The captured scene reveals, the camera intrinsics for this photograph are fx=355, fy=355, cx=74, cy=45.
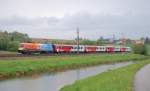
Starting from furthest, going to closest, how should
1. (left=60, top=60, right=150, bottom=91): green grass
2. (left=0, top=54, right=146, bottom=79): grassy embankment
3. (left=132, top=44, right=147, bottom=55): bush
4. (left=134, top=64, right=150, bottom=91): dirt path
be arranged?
1. (left=132, top=44, right=147, bottom=55): bush
2. (left=0, top=54, right=146, bottom=79): grassy embankment
3. (left=134, top=64, right=150, bottom=91): dirt path
4. (left=60, top=60, right=150, bottom=91): green grass

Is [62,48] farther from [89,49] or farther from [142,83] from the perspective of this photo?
[142,83]

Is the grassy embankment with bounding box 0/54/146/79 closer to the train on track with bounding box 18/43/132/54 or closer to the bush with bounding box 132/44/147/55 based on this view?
the train on track with bounding box 18/43/132/54

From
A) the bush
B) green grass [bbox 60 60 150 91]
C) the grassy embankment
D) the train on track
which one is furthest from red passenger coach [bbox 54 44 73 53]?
green grass [bbox 60 60 150 91]

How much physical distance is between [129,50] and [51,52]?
195ft

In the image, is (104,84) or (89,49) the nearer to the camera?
(104,84)

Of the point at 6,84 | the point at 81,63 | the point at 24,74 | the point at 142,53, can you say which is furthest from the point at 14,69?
the point at 142,53

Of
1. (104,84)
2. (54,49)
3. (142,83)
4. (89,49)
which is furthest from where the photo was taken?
(89,49)

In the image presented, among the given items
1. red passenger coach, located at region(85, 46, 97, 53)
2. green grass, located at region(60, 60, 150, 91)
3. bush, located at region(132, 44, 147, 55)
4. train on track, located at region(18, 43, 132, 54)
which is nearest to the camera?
green grass, located at region(60, 60, 150, 91)

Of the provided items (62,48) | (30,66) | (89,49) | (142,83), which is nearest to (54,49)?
(62,48)

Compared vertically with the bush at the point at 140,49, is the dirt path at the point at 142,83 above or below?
below

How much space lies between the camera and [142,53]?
420 feet

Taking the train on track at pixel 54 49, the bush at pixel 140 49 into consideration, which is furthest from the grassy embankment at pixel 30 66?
the bush at pixel 140 49

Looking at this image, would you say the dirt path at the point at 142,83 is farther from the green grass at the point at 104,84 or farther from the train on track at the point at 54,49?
the train on track at the point at 54,49

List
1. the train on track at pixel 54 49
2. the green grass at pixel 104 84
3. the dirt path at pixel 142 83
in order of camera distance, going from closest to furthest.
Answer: the green grass at pixel 104 84
the dirt path at pixel 142 83
the train on track at pixel 54 49
